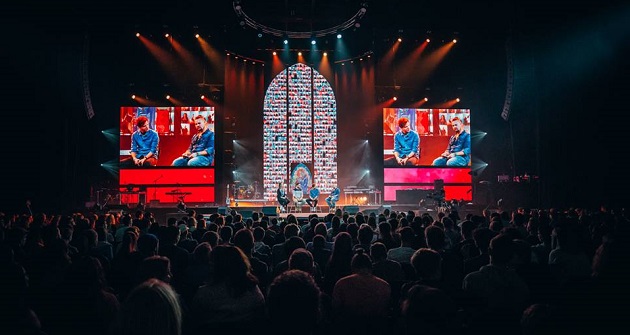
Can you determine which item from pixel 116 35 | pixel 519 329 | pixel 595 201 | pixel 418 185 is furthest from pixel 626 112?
pixel 116 35

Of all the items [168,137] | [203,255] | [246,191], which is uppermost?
[168,137]

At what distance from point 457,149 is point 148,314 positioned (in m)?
19.6

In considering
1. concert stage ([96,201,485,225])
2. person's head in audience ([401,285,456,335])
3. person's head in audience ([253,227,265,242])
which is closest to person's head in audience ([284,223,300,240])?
person's head in audience ([253,227,265,242])

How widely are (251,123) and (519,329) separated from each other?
59.9ft

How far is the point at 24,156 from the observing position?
43.6 feet

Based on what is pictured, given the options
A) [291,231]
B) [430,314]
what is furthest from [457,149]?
[430,314]

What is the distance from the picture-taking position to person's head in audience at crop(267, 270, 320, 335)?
165cm

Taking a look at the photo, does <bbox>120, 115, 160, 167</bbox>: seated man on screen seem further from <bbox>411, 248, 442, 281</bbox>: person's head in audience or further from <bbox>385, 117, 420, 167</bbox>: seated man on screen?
<bbox>411, 248, 442, 281</bbox>: person's head in audience

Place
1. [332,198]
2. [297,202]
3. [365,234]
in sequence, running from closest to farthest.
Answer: [365,234] → [332,198] → [297,202]

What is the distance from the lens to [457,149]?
19.6m

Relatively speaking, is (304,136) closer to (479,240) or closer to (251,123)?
(251,123)

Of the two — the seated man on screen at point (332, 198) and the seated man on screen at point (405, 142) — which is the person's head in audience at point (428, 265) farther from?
the seated man on screen at point (405, 142)

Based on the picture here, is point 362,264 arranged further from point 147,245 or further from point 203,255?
point 147,245

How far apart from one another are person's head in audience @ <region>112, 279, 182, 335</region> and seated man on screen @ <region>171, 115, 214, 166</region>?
1742 centimetres
